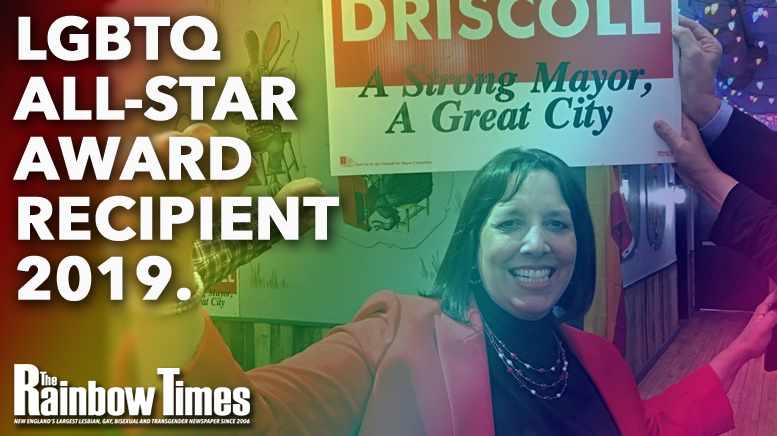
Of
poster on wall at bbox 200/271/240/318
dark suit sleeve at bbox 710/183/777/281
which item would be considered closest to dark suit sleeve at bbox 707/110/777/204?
dark suit sleeve at bbox 710/183/777/281

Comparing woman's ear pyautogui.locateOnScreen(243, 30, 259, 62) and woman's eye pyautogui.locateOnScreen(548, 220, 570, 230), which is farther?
woman's ear pyautogui.locateOnScreen(243, 30, 259, 62)

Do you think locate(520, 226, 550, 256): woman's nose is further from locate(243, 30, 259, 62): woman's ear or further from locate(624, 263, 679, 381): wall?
locate(243, 30, 259, 62): woman's ear

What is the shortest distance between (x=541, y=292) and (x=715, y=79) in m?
0.71

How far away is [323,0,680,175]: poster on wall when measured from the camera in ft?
5.44

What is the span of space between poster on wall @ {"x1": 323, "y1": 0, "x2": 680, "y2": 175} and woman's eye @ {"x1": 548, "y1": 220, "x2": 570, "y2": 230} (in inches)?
7.0

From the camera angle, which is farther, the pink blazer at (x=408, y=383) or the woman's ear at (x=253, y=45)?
the woman's ear at (x=253, y=45)

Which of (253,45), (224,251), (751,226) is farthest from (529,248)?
(253,45)

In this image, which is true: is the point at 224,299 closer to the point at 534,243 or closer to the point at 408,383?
the point at 408,383

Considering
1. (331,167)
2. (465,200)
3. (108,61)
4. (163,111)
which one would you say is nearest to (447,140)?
(465,200)

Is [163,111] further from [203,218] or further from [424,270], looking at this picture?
[424,270]

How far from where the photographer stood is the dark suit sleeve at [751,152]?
1655 mm

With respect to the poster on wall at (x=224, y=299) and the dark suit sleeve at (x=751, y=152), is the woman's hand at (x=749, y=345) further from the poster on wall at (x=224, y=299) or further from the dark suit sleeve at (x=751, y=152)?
the poster on wall at (x=224, y=299)

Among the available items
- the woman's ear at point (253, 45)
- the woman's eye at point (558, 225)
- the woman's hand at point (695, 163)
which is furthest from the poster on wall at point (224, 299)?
the woman's hand at point (695, 163)

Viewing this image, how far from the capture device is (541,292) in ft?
5.29
